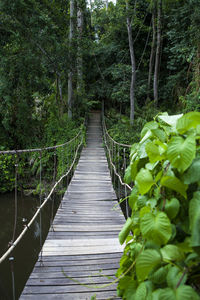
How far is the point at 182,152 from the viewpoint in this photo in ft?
1.89

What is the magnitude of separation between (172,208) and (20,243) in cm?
561

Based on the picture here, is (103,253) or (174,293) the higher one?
(174,293)

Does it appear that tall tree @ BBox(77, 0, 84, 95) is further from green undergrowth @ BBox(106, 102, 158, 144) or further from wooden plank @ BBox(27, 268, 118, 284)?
wooden plank @ BBox(27, 268, 118, 284)

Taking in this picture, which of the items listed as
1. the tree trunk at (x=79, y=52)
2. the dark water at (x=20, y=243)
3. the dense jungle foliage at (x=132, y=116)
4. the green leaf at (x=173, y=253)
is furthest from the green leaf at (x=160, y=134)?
the tree trunk at (x=79, y=52)

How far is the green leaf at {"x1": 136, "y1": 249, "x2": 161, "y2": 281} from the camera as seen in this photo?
0.57m

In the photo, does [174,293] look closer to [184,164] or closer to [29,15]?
[184,164]

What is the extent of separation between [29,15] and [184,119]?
26.7 feet

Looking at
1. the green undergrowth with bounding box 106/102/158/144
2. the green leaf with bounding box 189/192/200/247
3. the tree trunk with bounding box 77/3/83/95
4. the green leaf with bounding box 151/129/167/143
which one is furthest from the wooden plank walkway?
the tree trunk with bounding box 77/3/83/95

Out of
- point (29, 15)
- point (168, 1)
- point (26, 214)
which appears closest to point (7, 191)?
point (26, 214)

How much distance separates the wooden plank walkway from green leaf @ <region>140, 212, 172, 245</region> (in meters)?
0.27

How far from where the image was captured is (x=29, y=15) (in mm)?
7246

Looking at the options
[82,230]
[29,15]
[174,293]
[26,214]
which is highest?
[29,15]

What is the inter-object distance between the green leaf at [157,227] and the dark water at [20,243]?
1912 mm

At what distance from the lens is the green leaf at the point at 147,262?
0.57 metres
